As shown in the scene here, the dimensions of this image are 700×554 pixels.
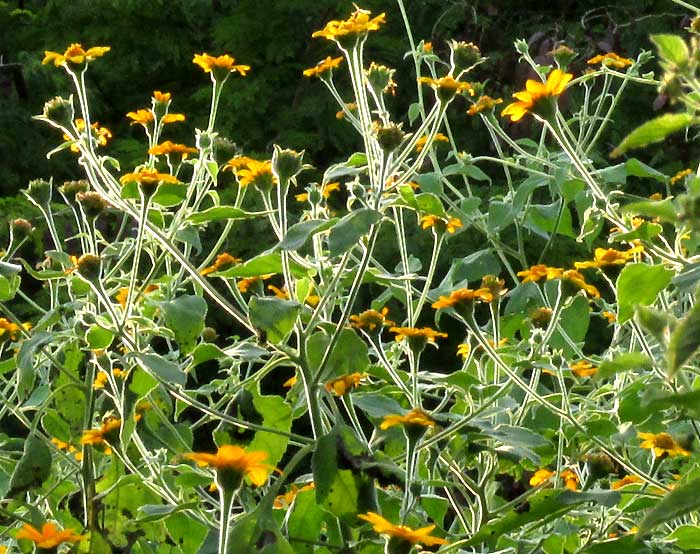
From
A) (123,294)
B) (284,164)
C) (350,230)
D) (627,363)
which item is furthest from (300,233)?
(123,294)

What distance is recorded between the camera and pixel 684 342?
24.8 inches

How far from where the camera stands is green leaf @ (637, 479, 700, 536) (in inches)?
25.6

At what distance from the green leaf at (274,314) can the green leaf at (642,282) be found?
0.32 metres

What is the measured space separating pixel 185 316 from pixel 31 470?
0.79 feet

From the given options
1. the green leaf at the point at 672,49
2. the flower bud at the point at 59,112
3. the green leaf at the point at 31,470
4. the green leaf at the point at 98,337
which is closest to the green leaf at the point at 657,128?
the green leaf at the point at 672,49

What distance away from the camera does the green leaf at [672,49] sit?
77 cm

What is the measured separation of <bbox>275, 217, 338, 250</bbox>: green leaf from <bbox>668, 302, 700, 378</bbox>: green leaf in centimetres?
54

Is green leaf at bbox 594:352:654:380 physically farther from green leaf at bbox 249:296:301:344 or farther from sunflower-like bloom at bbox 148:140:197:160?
sunflower-like bloom at bbox 148:140:197:160

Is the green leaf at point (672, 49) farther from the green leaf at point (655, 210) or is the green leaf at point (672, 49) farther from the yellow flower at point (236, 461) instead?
the yellow flower at point (236, 461)

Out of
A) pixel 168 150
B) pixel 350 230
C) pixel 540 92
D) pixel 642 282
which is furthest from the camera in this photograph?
pixel 168 150

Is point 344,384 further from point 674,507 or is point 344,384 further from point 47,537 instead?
point 674,507

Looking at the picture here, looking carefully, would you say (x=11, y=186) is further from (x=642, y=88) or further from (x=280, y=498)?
(x=280, y=498)

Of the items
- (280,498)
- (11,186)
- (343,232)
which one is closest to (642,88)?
(11,186)

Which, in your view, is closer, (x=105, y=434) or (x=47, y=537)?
(x=47, y=537)
